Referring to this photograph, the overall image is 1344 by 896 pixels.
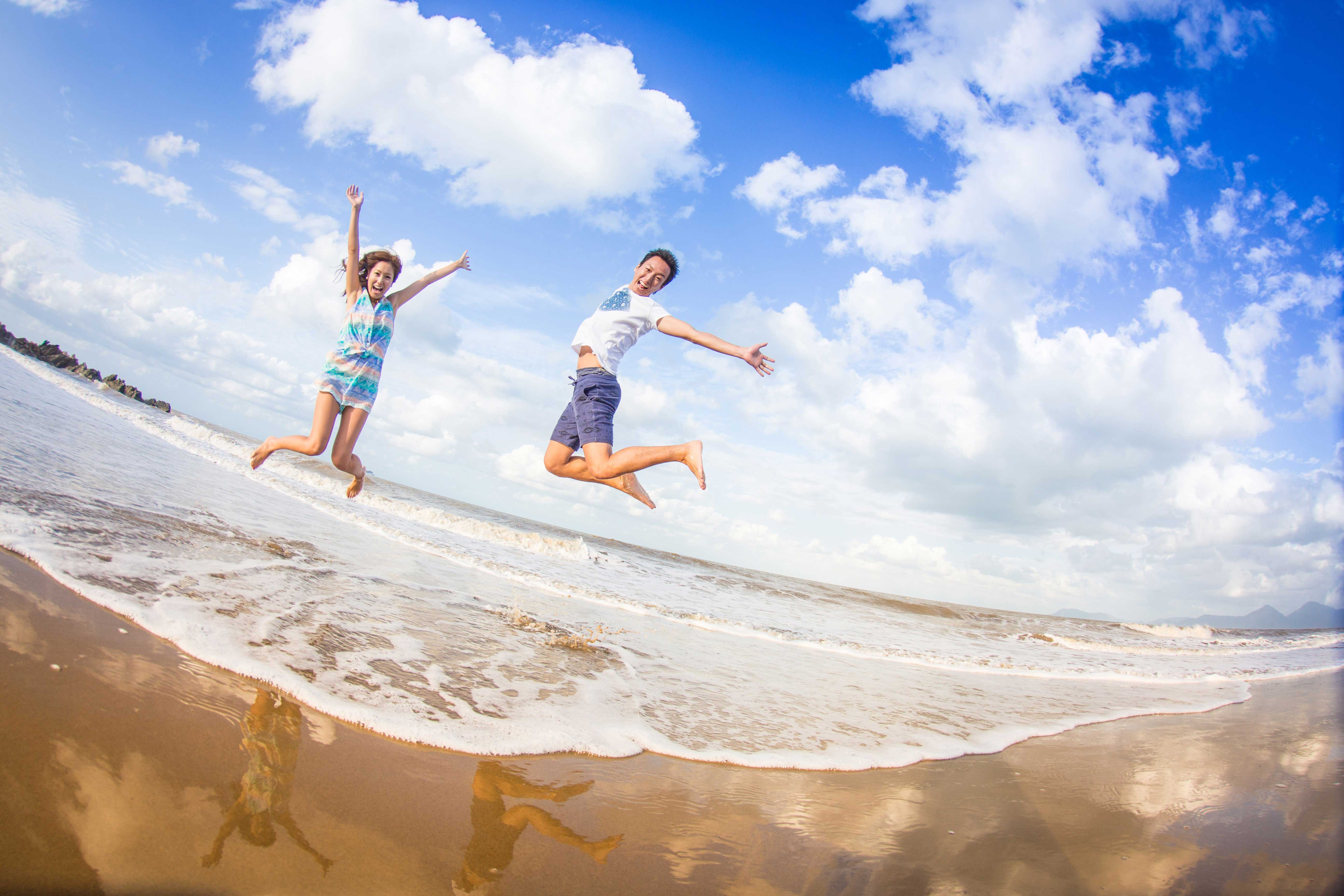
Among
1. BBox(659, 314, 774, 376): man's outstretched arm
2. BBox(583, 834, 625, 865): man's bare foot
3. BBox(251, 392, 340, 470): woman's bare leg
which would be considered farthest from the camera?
BBox(251, 392, 340, 470): woman's bare leg

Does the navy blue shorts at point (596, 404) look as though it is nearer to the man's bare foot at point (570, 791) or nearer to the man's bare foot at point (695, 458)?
the man's bare foot at point (695, 458)

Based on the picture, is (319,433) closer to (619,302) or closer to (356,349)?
(356,349)

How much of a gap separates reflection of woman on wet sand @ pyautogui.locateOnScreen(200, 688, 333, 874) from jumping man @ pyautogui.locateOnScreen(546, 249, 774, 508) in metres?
2.81

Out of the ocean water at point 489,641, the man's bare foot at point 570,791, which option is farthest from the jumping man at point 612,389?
the man's bare foot at point 570,791

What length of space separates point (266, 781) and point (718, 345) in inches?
138

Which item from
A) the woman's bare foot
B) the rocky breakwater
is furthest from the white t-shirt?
the rocky breakwater

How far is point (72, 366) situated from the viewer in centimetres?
3519

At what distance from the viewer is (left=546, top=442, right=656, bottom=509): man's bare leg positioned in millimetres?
5008

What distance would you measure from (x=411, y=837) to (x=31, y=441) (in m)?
8.00

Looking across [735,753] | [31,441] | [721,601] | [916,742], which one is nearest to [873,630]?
[721,601]

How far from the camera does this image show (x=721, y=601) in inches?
486

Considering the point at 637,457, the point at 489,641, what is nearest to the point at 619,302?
the point at 637,457

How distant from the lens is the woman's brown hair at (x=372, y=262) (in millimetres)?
5633

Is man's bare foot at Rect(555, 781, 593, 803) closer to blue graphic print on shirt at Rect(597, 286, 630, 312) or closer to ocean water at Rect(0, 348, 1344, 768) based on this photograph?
ocean water at Rect(0, 348, 1344, 768)
